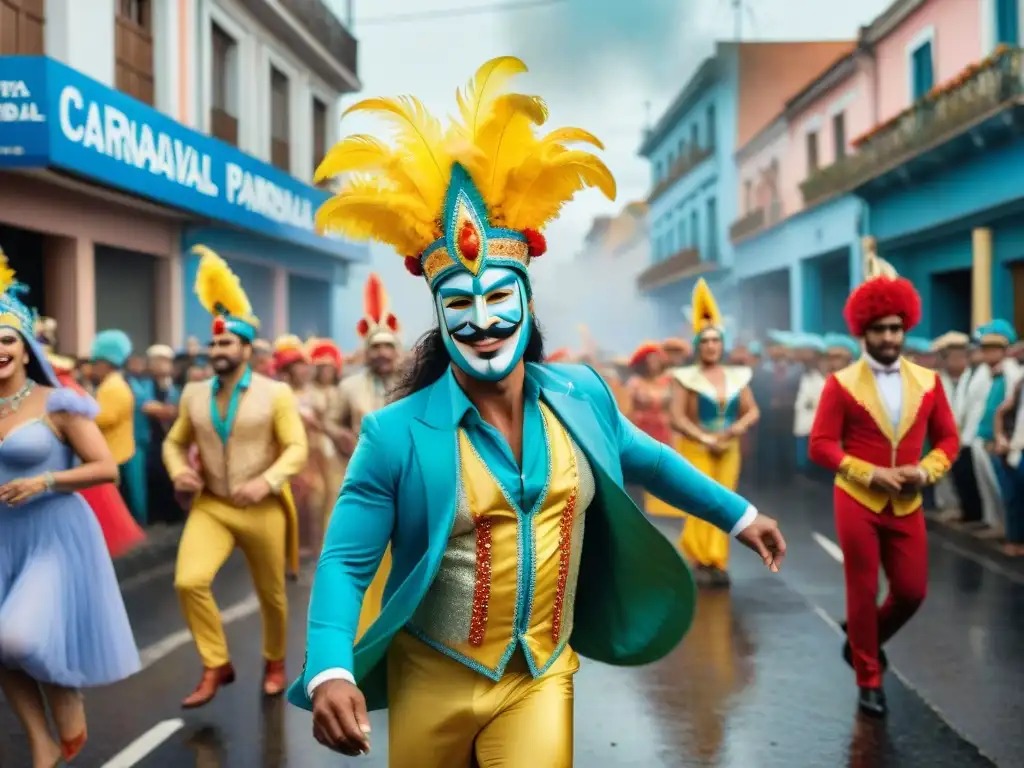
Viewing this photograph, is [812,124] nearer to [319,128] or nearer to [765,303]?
[765,303]

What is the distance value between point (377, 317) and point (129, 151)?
7.28m

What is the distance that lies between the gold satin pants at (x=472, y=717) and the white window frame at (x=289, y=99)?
856 inches

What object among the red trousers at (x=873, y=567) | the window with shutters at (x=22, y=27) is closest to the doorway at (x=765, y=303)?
the window with shutters at (x=22, y=27)

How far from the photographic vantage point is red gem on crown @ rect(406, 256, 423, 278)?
11.8ft

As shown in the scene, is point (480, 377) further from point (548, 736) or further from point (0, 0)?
point (0, 0)

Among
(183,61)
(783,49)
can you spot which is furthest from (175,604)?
(783,49)

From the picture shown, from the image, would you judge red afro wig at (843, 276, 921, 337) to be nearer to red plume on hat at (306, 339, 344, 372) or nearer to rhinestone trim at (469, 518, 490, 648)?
rhinestone trim at (469, 518, 490, 648)

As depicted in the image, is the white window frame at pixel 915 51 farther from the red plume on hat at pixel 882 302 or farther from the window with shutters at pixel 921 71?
the red plume on hat at pixel 882 302

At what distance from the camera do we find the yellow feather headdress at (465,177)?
11.1 feet

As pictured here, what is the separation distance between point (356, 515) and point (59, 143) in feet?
37.5

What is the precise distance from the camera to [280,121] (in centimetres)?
2616

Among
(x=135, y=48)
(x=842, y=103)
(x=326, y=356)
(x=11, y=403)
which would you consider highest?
(x=842, y=103)

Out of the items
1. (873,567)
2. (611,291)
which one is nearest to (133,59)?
(873,567)

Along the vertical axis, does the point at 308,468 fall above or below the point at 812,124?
below
